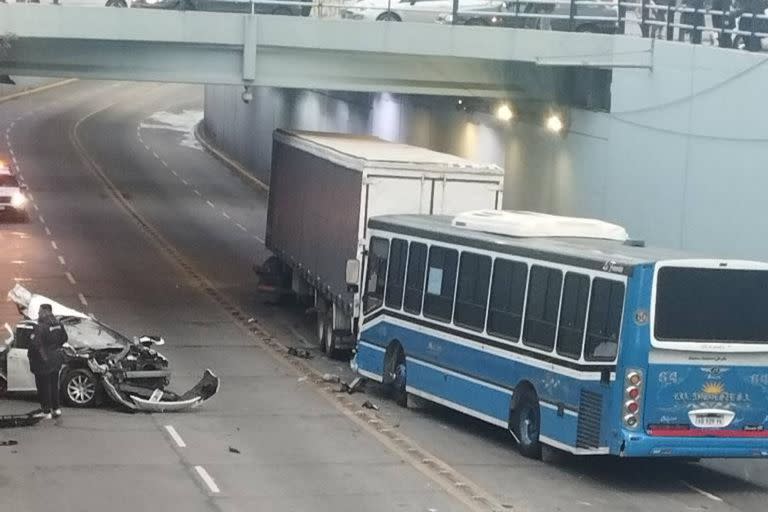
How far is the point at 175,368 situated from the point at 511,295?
24.5 feet

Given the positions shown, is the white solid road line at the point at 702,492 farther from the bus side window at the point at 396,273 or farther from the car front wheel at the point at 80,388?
the car front wheel at the point at 80,388

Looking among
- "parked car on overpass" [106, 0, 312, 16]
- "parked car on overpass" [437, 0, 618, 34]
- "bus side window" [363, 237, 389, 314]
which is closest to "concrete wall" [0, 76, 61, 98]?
"parked car on overpass" [106, 0, 312, 16]

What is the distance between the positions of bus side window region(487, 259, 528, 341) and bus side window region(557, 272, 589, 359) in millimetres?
1073

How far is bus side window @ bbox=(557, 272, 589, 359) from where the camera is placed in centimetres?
1820

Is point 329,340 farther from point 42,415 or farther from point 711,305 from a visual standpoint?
point 711,305

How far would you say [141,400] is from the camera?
21.8m

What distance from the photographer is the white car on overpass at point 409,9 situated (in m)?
33.7

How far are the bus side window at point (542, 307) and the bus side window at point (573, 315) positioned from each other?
0.16 m

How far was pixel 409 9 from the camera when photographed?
34.3 meters

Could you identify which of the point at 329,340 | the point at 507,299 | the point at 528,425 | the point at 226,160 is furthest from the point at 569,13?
the point at 226,160

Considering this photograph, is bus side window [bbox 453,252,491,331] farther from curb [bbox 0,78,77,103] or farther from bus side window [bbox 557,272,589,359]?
curb [bbox 0,78,77,103]

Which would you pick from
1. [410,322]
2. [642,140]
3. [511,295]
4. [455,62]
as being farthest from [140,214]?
[511,295]

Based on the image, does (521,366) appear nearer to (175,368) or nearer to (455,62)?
(175,368)

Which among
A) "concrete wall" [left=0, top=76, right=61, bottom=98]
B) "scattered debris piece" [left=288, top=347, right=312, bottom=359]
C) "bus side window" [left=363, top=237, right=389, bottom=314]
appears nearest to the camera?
"bus side window" [left=363, top=237, right=389, bottom=314]
